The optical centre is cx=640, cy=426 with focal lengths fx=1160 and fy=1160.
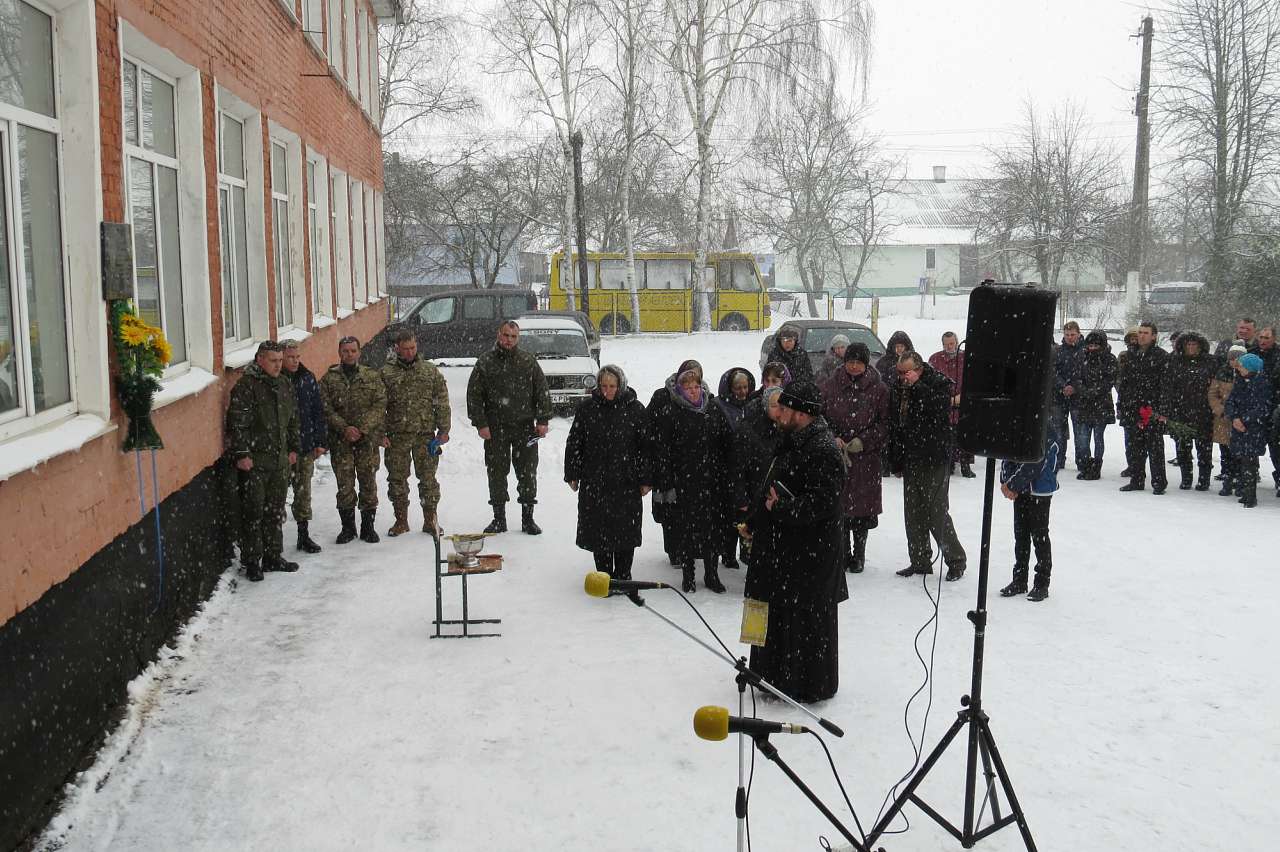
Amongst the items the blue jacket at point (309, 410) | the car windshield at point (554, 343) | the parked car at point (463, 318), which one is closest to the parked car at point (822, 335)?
the car windshield at point (554, 343)

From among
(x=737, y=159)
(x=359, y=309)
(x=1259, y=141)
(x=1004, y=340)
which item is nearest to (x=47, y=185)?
(x=1004, y=340)

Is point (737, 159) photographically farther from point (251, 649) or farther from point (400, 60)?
point (251, 649)

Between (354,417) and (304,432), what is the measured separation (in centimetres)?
50

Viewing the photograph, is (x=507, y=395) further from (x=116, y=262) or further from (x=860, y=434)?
(x=116, y=262)

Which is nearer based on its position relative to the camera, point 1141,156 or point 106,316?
point 106,316

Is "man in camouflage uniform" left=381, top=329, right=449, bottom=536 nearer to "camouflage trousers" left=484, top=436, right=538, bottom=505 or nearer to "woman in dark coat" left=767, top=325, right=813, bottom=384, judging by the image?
"camouflage trousers" left=484, top=436, right=538, bottom=505

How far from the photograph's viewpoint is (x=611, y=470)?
862cm

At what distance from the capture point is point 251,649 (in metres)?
7.15

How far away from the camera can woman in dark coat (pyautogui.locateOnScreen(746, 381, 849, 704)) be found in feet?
20.3

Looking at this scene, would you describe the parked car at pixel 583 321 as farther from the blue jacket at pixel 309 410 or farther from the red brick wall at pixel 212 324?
the blue jacket at pixel 309 410

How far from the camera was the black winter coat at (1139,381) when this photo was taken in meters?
12.8

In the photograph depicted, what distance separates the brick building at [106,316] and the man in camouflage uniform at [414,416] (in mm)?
1329

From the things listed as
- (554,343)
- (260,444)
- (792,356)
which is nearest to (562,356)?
(554,343)

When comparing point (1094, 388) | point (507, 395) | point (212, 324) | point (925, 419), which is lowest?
point (1094, 388)
